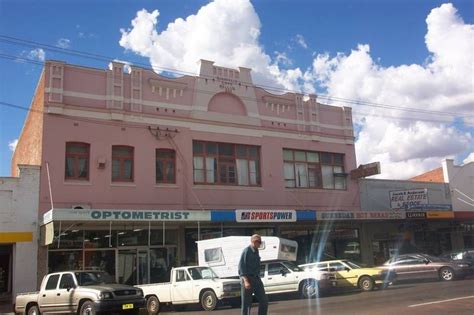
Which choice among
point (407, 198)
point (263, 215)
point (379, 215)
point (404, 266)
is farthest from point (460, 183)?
point (263, 215)

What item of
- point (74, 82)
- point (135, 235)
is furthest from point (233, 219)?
point (74, 82)

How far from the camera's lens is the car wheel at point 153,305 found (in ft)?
56.5

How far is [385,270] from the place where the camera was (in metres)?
21.1

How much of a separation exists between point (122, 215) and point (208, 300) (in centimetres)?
534

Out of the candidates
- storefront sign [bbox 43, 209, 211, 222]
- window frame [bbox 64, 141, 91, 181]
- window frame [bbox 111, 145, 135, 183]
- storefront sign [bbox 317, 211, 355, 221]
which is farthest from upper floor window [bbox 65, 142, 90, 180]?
storefront sign [bbox 317, 211, 355, 221]

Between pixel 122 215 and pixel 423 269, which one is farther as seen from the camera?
pixel 423 269

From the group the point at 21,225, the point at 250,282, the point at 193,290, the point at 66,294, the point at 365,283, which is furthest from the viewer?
the point at 21,225

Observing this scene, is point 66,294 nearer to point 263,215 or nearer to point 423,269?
point 263,215

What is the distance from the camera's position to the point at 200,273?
1766 cm

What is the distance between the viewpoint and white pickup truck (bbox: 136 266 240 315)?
16812 mm

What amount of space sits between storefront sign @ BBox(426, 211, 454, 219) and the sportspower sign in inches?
524

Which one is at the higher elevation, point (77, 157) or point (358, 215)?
point (77, 157)

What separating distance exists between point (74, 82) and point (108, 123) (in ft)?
7.65

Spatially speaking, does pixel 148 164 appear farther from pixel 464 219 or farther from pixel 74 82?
pixel 464 219
